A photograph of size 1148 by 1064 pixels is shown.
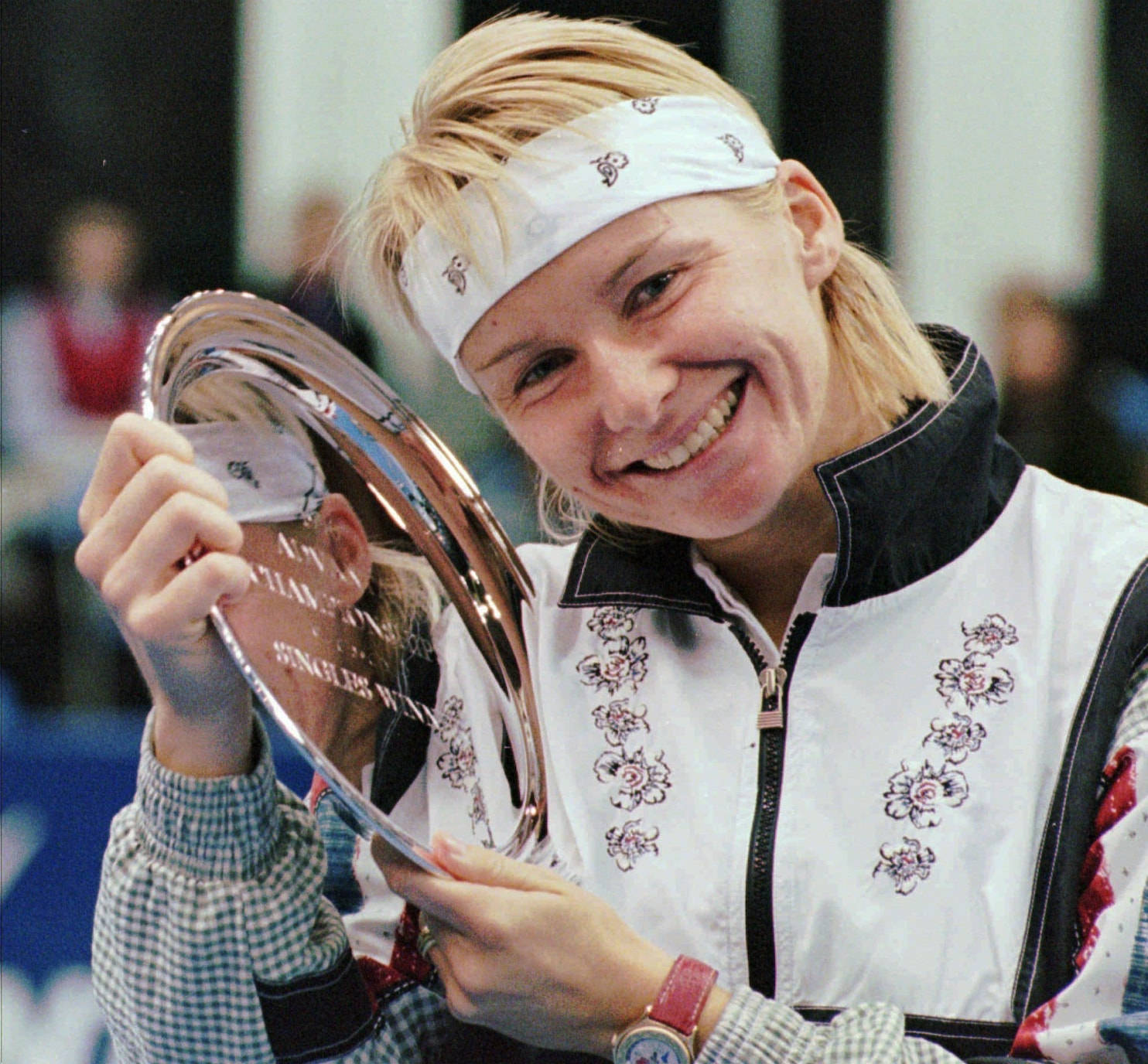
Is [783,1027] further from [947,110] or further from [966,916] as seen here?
[947,110]

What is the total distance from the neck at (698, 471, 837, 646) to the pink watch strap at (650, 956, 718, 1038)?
288mm

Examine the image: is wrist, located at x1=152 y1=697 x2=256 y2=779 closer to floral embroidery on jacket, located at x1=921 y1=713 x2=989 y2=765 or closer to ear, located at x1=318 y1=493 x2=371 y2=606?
ear, located at x1=318 y1=493 x2=371 y2=606

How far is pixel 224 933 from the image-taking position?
1.06 m

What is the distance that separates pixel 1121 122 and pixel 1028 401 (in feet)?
5.54

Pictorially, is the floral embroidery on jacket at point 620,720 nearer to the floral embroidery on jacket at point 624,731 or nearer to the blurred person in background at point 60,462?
the floral embroidery on jacket at point 624,731

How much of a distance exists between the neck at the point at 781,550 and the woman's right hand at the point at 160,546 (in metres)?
0.40

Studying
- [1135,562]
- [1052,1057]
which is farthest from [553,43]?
[1052,1057]

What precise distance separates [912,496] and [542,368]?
0.26 metres

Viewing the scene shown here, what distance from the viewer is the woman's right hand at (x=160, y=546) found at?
35.3 inches

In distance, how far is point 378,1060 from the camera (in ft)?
3.71

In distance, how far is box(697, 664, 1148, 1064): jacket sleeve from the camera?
948 millimetres

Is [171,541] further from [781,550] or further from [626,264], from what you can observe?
[781,550]

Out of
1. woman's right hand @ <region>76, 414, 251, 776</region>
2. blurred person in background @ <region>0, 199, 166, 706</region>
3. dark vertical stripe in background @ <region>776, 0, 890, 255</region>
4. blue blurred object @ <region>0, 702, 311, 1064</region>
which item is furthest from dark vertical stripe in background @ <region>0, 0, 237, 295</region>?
woman's right hand @ <region>76, 414, 251, 776</region>

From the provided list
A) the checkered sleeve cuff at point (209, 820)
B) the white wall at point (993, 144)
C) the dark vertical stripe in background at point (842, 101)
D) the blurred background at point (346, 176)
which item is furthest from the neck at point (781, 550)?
the white wall at point (993, 144)
